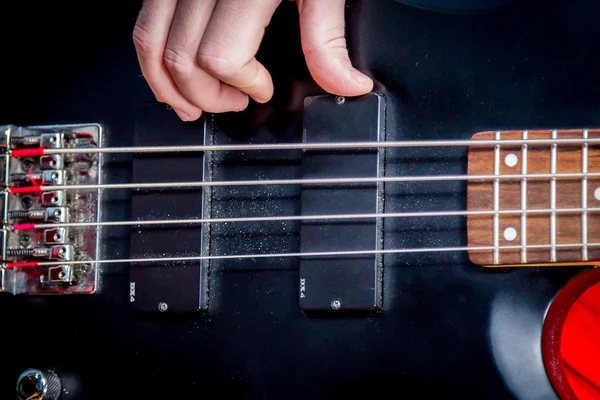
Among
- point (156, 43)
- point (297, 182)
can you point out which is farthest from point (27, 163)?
point (297, 182)

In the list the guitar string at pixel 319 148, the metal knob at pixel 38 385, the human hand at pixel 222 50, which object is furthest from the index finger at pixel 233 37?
the metal knob at pixel 38 385

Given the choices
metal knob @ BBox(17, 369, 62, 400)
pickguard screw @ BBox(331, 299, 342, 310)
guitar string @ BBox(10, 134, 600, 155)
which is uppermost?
guitar string @ BBox(10, 134, 600, 155)

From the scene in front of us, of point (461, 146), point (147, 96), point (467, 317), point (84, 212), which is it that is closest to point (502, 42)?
point (461, 146)

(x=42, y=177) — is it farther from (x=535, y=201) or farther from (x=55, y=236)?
(x=535, y=201)

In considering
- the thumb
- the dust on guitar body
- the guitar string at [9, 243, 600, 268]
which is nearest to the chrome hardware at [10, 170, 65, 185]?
the dust on guitar body

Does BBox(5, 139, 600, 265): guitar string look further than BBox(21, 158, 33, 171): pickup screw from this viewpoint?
No

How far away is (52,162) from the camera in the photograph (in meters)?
0.95

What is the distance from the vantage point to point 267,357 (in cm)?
91

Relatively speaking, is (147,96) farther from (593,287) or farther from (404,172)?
(593,287)

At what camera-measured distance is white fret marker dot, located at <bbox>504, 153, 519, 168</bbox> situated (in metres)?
0.85

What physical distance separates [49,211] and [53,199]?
17 millimetres

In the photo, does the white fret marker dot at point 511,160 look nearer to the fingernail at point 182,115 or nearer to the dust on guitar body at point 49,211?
the fingernail at point 182,115

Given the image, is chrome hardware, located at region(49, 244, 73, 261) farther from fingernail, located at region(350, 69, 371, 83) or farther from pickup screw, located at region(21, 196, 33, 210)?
fingernail, located at region(350, 69, 371, 83)

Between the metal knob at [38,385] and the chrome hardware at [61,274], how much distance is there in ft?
0.41
